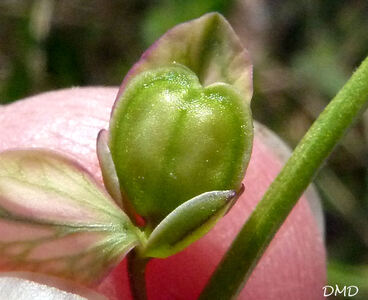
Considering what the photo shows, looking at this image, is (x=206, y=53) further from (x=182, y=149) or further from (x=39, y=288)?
(x=39, y=288)

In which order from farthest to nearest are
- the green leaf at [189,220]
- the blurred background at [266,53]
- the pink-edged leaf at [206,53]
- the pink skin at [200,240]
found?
the blurred background at [266,53] < the pink skin at [200,240] < the pink-edged leaf at [206,53] < the green leaf at [189,220]

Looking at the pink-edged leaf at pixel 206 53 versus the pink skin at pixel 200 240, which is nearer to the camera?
the pink-edged leaf at pixel 206 53

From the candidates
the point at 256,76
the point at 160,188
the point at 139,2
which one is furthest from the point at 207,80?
the point at 139,2

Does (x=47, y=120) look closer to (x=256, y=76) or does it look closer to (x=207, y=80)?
(x=207, y=80)

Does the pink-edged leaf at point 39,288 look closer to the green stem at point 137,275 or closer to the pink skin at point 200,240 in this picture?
the green stem at point 137,275

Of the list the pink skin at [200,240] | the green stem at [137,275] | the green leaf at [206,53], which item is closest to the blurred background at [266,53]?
the pink skin at [200,240]

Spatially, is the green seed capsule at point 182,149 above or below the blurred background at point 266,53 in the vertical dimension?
above

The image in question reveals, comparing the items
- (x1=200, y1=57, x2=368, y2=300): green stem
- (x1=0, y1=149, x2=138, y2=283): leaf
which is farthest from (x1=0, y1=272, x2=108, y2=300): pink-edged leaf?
(x1=200, y1=57, x2=368, y2=300): green stem

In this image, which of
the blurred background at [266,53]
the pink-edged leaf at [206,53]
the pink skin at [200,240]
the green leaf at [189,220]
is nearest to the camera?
the green leaf at [189,220]

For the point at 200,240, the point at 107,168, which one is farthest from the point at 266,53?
the point at 107,168
